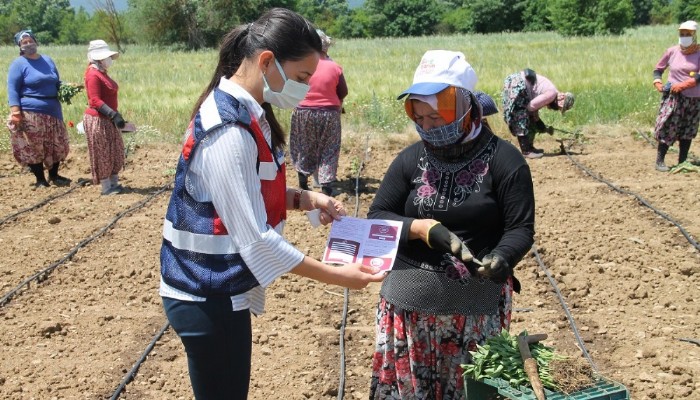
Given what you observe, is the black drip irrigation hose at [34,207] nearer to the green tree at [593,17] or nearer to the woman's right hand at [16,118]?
the woman's right hand at [16,118]

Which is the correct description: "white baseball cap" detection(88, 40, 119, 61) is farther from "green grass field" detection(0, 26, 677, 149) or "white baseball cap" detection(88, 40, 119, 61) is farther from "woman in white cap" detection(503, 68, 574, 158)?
"woman in white cap" detection(503, 68, 574, 158)

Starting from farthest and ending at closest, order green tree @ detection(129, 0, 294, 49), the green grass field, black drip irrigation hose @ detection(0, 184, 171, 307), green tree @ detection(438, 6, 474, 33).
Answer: green tree @ detection(438, 6, 474, 33) < green tree @ detection(129, 0, 294, 49) < the green grass field < black drip irrigation hose @ detection(0, 184, 171, 307)

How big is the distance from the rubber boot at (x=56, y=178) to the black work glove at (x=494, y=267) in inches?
285

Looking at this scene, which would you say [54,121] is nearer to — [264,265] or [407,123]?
[407,123]

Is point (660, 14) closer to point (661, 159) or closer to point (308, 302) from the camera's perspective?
point (661, 159)

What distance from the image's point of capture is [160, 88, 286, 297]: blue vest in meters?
2.01

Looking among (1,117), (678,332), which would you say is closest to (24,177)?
(1,117)

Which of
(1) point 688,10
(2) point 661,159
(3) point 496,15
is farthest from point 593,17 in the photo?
(2) point 661,159

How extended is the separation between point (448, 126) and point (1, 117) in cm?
1103

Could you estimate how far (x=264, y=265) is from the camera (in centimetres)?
201

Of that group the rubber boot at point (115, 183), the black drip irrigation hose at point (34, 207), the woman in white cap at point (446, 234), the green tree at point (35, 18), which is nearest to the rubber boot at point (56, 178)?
the black drip irrigation hose at point (34, 207)

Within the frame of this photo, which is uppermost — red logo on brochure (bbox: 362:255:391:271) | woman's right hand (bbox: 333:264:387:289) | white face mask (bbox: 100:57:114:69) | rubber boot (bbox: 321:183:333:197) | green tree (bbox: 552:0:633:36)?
woman's right hand (bbox: 333:264:387:289)

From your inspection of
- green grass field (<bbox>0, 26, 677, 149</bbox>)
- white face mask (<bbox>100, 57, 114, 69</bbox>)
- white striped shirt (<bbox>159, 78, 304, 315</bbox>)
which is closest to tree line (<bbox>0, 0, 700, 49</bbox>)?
green grass field (<bbox>0, 26, 677, 149</bbox>)

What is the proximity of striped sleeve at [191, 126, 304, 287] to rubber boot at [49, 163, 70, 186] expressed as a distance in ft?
24.1
